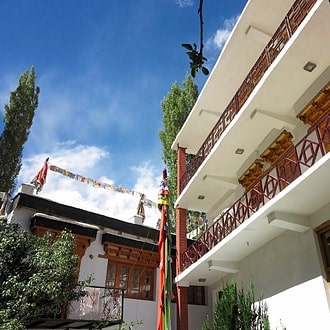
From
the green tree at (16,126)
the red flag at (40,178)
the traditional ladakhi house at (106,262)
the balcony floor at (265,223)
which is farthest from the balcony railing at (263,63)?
the green tree at (16,126)

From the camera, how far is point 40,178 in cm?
1494

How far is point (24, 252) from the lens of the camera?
9.87 m

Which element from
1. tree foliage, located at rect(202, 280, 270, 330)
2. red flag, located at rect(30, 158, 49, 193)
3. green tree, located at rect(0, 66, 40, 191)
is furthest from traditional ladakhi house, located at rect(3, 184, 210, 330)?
green tree, located at rect(0, 66, 40, 191)

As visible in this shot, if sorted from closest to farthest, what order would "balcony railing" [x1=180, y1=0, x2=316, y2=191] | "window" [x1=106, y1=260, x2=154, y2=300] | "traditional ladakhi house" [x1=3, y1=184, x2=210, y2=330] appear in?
"balcony railing" [x1=180, y1=0, x2=316, y2=191] < "traditional ladakhi house" [x1=3, y1=184, x2=210, y2=330] < "window" [x1=106, y1=260, x2=154, y2=300]

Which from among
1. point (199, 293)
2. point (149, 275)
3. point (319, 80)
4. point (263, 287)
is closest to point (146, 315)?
point (149, 275)

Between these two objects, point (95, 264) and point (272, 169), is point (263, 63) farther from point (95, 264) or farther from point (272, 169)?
point (95, 264)

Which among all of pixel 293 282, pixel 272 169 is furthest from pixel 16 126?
pixel 293 282

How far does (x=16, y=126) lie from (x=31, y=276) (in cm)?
1752

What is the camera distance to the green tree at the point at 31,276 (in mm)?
8750

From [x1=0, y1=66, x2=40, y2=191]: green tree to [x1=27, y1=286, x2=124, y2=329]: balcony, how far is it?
12.9m

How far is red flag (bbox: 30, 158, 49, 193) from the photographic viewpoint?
1450cm

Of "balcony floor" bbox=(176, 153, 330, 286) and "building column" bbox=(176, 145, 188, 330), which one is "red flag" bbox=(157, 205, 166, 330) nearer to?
"balcony floor" bbox=(176, 153, 330, 286)

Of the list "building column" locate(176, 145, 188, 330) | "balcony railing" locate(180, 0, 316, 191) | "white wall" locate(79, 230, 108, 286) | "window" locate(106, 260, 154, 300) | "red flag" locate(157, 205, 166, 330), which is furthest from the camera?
"window" locate(106, 260, 154, 300)

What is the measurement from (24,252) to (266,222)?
6817 mm
